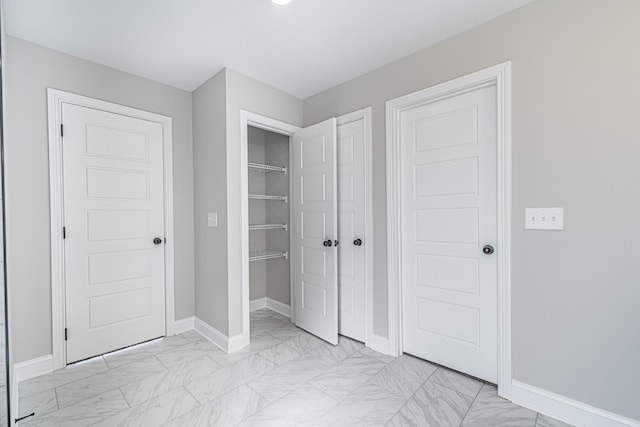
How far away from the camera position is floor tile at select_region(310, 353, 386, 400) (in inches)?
75.4

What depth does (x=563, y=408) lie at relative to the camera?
1.61 m

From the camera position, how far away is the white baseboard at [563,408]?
149 cm

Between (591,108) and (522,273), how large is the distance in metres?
1.00

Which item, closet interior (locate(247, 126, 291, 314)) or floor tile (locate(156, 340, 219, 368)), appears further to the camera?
closet interior (locate(247, 126, 291, 314))

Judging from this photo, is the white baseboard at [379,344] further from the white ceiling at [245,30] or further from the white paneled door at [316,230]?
the white ceiling at [245,30]

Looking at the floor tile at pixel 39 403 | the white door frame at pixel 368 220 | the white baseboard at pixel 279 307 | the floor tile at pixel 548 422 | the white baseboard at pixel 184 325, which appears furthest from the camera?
the white baseboard at pixel 279 307

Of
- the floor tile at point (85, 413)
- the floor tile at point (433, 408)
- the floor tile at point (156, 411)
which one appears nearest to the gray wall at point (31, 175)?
the floor tile at point (85, 413)

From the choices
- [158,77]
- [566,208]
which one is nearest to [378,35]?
[566,208]

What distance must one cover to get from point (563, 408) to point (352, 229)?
1.80m

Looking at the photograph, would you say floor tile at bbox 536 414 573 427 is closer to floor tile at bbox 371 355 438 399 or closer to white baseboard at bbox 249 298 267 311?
floor tile at bbox 371 355 438 399

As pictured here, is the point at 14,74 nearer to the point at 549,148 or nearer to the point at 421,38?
the point at 421,38

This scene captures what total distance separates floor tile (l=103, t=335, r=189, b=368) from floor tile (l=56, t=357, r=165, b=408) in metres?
0.09

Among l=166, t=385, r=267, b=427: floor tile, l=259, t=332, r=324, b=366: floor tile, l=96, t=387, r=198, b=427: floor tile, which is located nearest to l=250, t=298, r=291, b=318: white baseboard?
l=259, t=332, r=324, b=366: floor tile

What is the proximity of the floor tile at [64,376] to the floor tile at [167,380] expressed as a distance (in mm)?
446
